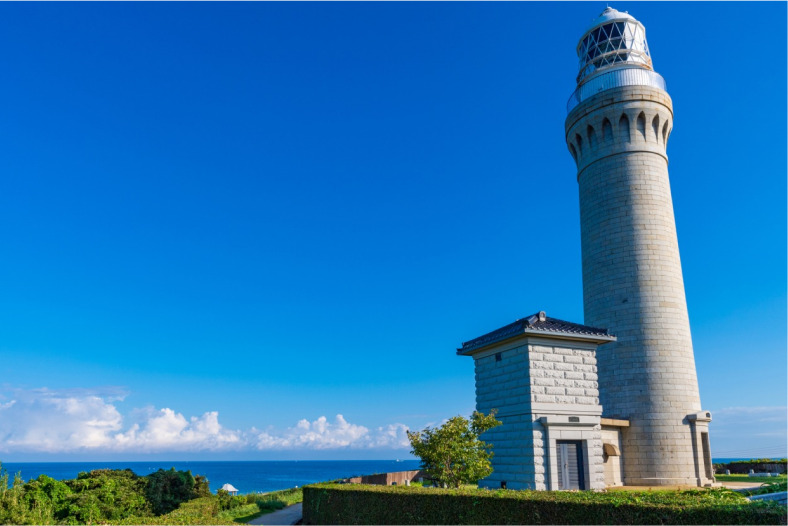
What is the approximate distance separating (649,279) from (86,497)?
2586 cm

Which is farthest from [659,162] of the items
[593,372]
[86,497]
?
[86,497]

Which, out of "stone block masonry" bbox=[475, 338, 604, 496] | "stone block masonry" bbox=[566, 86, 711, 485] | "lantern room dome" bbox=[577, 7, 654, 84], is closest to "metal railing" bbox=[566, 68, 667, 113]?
"stone block masonry" bbox=[566, 86, 711, 485]

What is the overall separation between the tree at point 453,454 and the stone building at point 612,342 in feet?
7.11

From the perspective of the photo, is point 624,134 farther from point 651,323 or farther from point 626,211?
point 651,323

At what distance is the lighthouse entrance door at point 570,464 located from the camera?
21188 mm

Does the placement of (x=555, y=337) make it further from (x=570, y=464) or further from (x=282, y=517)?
(x=282, y=517)

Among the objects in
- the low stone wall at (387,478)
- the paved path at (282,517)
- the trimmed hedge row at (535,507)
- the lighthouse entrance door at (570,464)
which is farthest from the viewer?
the low stone wall at (387,478)

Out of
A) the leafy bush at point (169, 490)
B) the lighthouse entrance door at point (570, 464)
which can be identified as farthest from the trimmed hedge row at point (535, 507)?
the leafy bush at point (169, 490)

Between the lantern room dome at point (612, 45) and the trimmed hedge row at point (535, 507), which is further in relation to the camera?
the lantern room dome at point (612, 45)

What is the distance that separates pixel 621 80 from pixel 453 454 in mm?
22677

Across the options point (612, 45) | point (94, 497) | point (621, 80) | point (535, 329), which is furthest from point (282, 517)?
point (612, 45)

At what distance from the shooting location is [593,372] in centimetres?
2322

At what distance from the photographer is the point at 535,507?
43.1 ft

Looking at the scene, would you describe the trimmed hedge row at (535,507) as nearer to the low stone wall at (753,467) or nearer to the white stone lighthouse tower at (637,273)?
the white stone lighthouse tower at (637,273)
